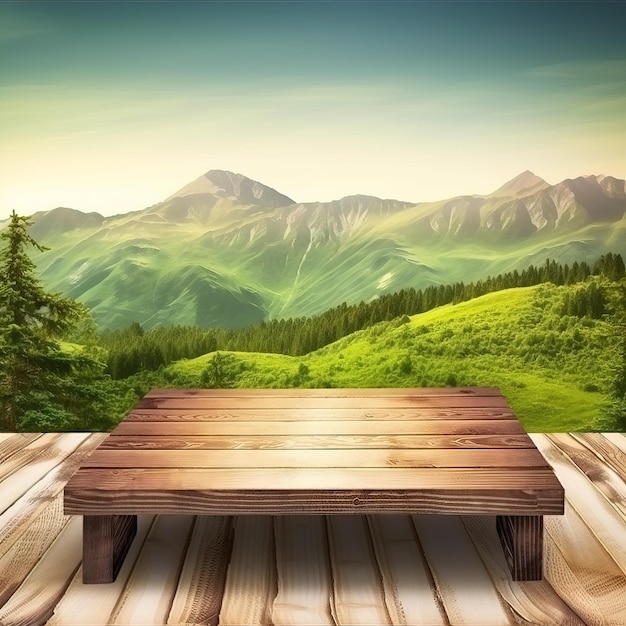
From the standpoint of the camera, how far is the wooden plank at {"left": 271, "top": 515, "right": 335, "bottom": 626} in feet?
7.31

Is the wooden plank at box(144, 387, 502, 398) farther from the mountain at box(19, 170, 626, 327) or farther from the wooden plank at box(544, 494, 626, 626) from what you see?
the mountain at box(19, 170, 626, 327)

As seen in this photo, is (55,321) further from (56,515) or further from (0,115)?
(56,515)

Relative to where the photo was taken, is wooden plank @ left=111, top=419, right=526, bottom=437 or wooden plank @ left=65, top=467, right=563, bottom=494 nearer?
wooden plank @ left=65, top=467, right=563, bottom=494

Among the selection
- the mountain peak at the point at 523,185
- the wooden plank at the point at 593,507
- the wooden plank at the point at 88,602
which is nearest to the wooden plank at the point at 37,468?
the wooden plank at the point at 88,602

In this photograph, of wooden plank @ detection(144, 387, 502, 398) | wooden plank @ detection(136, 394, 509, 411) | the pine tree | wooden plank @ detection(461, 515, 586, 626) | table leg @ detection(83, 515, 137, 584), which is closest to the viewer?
wooden plank @ detection(461, 515, 586, 626)

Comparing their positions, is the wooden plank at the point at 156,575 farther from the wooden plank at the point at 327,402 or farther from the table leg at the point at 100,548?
the wooden plank at the point at 327,402

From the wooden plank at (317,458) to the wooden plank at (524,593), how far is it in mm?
348

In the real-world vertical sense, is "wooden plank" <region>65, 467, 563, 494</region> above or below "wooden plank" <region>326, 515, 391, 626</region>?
above

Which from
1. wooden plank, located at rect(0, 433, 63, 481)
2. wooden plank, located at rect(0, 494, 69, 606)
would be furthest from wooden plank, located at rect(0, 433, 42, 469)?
wooden plank, located at rect(0, 494, 69, 606)

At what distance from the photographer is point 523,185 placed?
532 cm

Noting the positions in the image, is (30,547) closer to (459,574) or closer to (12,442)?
(459,574)


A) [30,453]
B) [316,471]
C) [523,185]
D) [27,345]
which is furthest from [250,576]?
[523,185]

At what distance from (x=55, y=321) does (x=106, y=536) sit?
266 cm

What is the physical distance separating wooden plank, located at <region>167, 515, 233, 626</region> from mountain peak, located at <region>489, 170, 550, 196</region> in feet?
10.6
